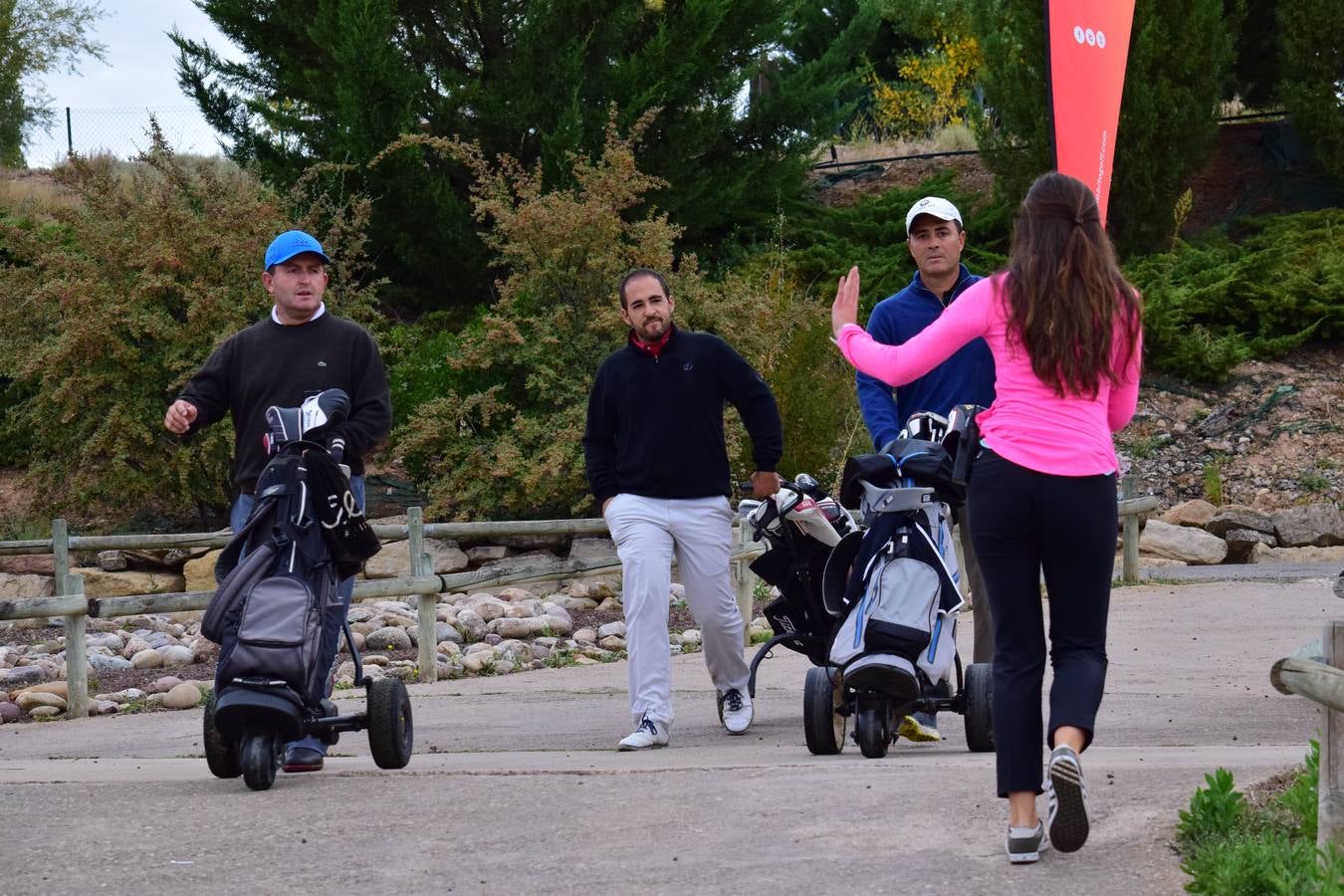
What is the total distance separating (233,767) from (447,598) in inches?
355

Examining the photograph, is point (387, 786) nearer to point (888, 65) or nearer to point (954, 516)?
point (954, 516)

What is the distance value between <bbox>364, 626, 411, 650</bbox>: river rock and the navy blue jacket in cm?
643

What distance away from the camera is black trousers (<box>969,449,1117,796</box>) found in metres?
4.32

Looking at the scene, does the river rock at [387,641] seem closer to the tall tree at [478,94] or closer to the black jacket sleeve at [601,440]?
the black jacket sleeve at [601,440]

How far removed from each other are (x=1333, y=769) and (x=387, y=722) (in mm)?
3371

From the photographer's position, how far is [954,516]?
7066 millimetres

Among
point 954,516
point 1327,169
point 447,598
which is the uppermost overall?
point 1327,169

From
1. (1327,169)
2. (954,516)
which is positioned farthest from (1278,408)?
(954,516)

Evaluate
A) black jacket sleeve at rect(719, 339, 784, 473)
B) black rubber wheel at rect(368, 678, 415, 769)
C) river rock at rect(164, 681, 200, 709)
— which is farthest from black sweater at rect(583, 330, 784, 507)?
river rock at rect(164, 681, 200, 709)

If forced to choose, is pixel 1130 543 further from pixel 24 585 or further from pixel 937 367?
pixel 24 585

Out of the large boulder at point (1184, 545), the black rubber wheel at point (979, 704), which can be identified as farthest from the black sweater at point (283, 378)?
the large boulder at point (1184, 545)

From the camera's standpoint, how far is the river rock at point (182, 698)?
978 centimetres

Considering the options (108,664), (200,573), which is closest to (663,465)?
(108,664)

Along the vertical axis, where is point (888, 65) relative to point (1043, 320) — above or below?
above
